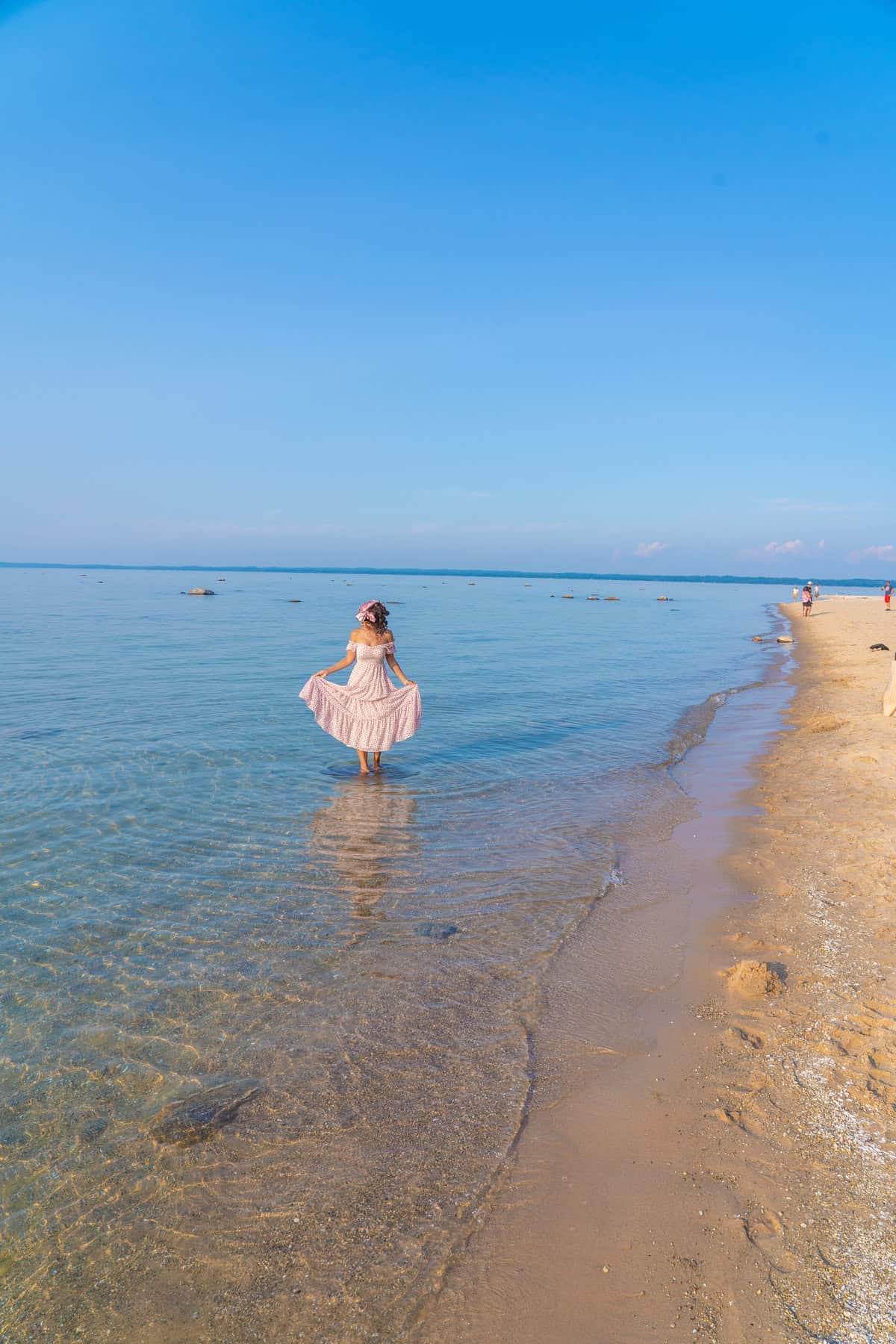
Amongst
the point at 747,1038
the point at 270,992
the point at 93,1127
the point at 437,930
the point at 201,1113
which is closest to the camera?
the point at 93,1127

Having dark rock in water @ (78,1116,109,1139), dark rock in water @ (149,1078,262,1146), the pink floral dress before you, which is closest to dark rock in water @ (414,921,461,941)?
dark rock in water @ (149,1078,262,1146)

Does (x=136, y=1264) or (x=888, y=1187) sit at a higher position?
(x=888, y=1187)

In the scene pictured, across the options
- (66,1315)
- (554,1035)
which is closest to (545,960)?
(554,1035)

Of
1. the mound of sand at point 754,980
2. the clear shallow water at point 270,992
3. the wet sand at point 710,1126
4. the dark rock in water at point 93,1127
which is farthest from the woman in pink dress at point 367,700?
the dark rock in water at point 93,1127

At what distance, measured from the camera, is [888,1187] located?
3869 millimetres

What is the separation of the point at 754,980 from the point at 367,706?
28.9 feet

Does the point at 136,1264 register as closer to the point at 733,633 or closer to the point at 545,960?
the point at 545,960

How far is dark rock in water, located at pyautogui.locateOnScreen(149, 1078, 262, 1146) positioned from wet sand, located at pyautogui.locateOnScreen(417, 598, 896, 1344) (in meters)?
1.84

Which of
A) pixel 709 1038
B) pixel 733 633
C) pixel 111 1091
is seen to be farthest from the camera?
pixel 733 633

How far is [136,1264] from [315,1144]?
3.54 ft

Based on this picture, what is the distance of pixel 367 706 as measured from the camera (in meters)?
13.6

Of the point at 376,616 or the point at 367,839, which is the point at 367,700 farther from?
the point at 367,839

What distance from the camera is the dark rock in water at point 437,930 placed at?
283 inches

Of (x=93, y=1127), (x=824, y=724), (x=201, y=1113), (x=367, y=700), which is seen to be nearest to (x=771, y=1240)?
(x=201, y=1113)
